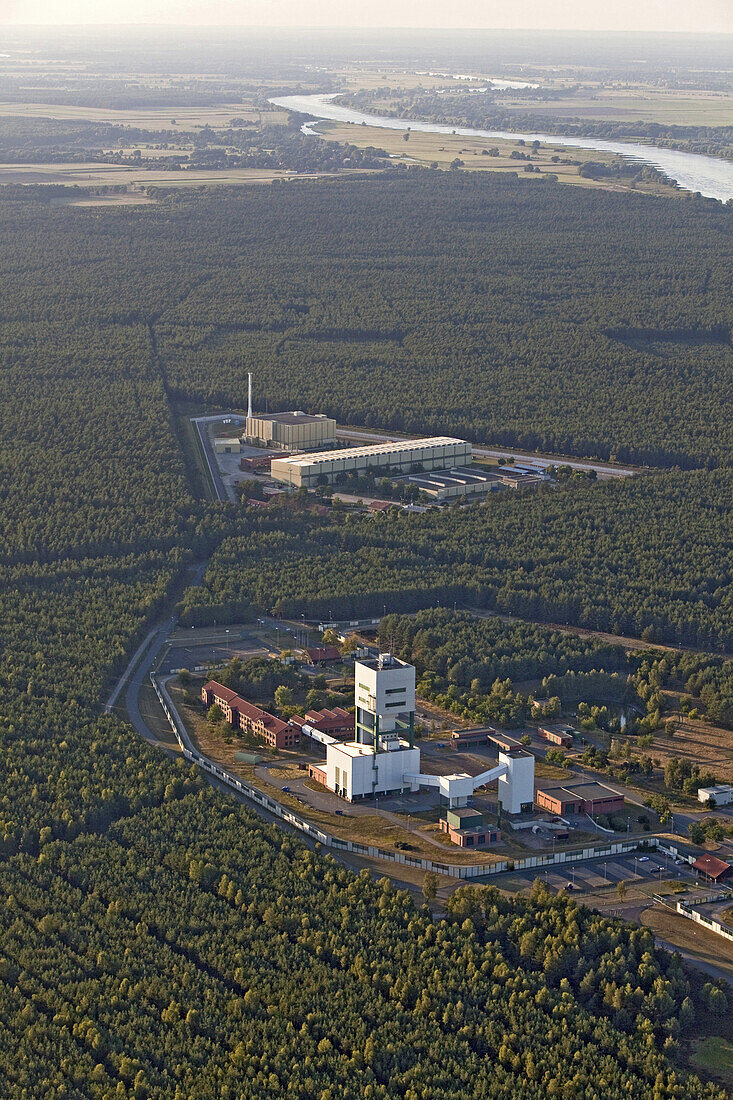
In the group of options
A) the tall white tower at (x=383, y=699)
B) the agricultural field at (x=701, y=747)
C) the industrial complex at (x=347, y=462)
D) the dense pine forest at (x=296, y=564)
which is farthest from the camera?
the industrial complex at (x=347, y=462)

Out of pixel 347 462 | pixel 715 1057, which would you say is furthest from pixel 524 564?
pixel 715 1057

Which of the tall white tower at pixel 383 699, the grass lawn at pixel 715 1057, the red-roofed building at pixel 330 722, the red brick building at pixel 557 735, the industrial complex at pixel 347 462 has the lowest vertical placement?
the industrial complex at pixel 347 462

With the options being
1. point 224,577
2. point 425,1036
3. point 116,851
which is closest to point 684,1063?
point 425,1036

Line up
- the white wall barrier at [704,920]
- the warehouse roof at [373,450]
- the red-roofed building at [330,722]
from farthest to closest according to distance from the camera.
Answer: the warehouse roof at [373,450]
the red-roofed building at [330,722]
the white wall barrier at [704,920]

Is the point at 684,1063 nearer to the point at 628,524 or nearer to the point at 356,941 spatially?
the point at 356,941

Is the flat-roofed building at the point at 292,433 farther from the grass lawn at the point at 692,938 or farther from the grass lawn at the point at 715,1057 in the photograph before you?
the grass lawn at the point at 715,1057

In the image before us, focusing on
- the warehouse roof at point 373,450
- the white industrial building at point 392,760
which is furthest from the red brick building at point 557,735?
the warehouse roof at point 373,450

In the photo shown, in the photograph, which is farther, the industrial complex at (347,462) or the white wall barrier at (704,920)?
the industrial complex at (347,462)

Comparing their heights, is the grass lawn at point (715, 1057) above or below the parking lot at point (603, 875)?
above
